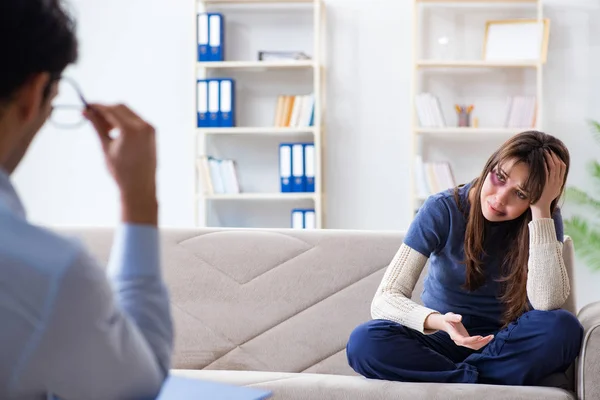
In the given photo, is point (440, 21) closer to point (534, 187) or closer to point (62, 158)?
point (62, 158)

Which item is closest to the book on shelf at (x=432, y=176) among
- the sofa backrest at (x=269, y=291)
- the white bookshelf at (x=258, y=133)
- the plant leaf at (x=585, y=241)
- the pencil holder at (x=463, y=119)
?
the pencil holder at (x=463, y=119)

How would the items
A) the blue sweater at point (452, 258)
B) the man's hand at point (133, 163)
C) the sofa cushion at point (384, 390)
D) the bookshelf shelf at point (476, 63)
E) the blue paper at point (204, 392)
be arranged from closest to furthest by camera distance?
the man's hand at point (133, 163)
the blue paper at point (204, 392)
the sofa cushion at point (384, 390)
the blue sweater at point (452, 258)
the bookshelf shelf at point (476, 63)

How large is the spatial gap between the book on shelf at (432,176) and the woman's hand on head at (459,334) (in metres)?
2.70

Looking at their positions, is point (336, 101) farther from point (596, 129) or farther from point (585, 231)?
point (585, 231)

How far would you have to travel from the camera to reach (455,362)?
2150 mm

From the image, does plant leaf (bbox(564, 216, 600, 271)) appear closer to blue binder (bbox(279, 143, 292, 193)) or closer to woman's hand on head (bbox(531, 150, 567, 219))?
blue binder (bbox(279, 143, 292, 193))

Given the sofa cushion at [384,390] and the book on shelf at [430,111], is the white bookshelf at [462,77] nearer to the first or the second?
the book on shelf at [430,111]

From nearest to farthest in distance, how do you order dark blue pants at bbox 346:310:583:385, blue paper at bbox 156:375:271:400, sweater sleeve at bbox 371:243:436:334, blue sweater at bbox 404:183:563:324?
blue paper at bbox 156:375:271:400, dark blue pants at bbox 346:310:583:385, sweater sleeve at bbox 371:243:436:334, blue sweater at bbox 404:183:563:324

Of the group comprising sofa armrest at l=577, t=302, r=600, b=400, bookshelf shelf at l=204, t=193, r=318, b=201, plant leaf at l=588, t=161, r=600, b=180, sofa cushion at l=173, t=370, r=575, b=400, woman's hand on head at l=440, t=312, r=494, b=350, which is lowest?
bookshelf shelf at l=204, t=193, r=318, b=201

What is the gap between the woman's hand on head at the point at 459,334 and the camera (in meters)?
1.91

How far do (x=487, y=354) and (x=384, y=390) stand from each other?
320mm

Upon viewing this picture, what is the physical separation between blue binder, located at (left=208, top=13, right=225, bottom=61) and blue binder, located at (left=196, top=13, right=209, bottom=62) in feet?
0.06

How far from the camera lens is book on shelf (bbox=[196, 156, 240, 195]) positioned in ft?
15.5

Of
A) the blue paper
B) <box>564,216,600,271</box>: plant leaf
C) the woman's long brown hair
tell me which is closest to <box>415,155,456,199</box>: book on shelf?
<box>564,216,600,271</box>: plant leaf
